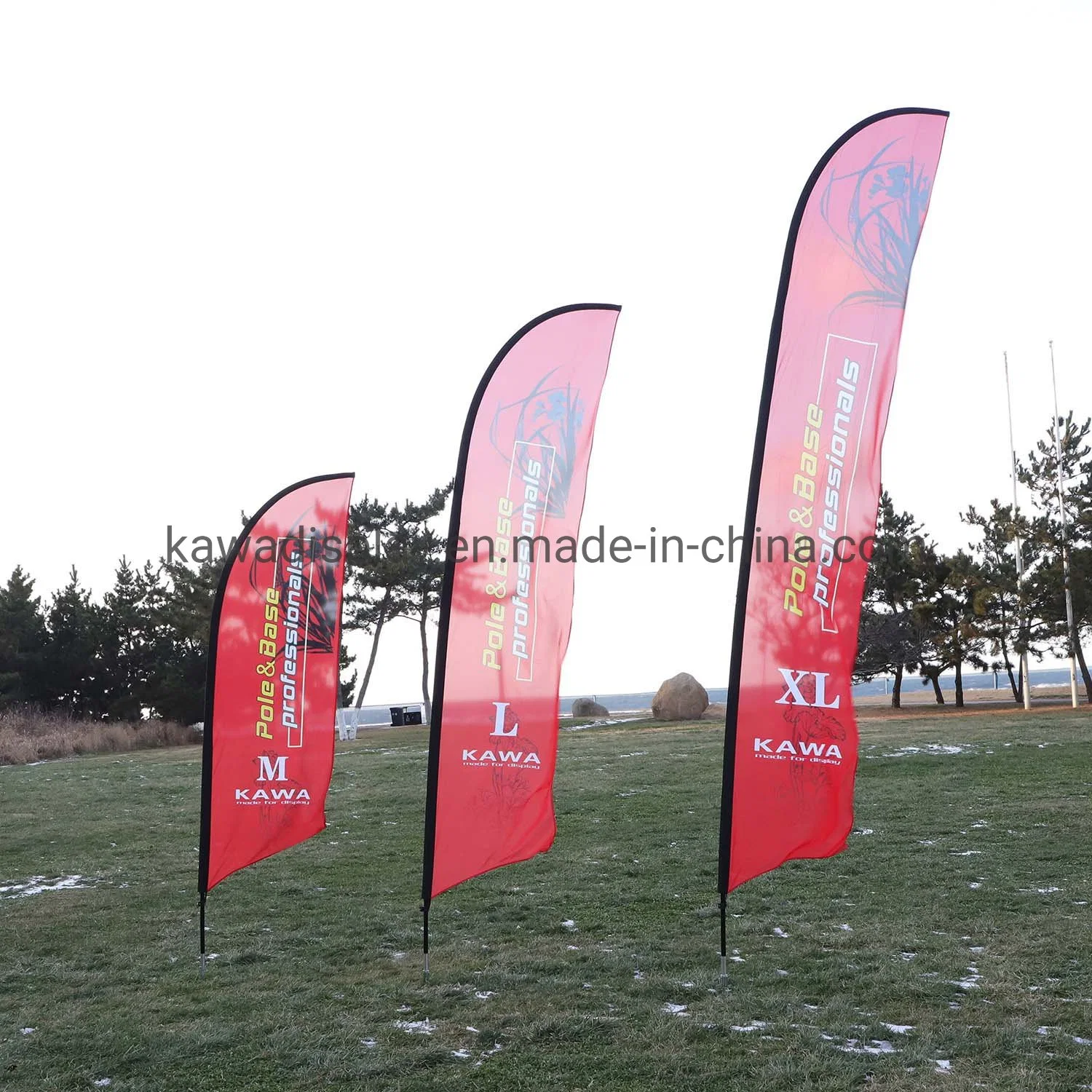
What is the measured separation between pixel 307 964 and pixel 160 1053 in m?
1.97

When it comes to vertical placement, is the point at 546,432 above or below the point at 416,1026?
above

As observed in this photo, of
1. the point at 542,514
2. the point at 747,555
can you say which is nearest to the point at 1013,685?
the point at 542,514

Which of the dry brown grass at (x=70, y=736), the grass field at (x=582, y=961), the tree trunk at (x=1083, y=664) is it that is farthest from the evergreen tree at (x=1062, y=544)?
the dry brown grass at (x=70, y=736)

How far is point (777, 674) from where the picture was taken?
635 centimetres

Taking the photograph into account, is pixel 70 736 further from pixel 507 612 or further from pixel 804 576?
pixel 804 576

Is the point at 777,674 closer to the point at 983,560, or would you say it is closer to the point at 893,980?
the point at 893,980

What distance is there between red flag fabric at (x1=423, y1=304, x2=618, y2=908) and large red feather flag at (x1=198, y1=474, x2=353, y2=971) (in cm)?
183

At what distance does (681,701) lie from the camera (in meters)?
32.7

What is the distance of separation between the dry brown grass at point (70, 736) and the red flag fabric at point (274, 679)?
22754 millimetres

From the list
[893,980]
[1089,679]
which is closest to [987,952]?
[893,980]

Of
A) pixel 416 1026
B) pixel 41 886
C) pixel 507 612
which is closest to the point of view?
pixel 416 1026

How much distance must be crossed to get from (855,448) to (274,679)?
5090mm

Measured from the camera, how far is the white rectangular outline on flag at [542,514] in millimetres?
7479

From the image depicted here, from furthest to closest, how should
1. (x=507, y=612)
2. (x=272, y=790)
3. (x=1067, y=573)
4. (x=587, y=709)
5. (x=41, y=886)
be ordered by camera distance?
(x=587, y=709)
(x=1067, y=573)
(x=41, y=886)
(x=272, y=790)
(x=507, y=612)
